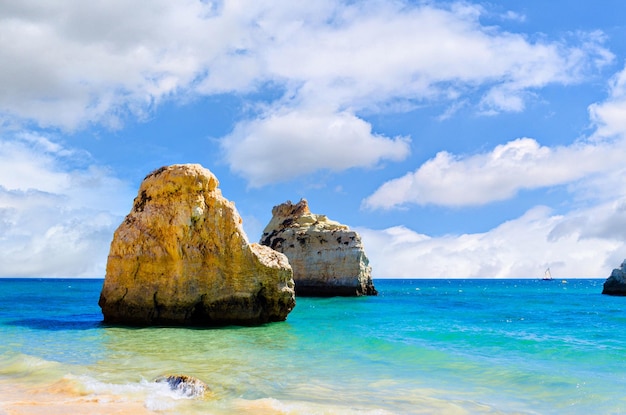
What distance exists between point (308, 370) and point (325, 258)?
40231 mm

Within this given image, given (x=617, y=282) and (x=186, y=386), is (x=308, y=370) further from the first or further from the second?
(x=617, y=282)

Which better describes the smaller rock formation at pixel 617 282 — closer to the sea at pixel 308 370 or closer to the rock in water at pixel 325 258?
the rock in water at pixel 325 258

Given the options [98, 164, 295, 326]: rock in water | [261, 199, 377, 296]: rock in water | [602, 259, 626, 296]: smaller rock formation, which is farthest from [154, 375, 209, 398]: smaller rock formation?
[602, 259, 626, 296]: smaller rock formation

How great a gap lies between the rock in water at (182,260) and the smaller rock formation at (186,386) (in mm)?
10422

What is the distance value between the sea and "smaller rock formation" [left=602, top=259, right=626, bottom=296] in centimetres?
5202

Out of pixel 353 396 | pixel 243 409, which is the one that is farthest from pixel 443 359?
pixel 243 409

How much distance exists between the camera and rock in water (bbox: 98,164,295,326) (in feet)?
69.5

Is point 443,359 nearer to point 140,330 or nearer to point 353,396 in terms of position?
point 353,396

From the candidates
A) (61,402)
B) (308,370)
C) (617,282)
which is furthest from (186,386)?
(617,282)

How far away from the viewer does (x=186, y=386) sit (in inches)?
415

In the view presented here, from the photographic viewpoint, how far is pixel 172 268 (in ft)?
69.5

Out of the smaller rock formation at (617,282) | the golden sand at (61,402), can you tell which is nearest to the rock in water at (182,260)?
the golden sand at (61,402)

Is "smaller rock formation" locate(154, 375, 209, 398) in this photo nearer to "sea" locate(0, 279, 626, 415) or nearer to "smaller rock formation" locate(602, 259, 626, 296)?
"sea" locate(0, 279, 626, 415)

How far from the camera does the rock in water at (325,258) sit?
5288cm
